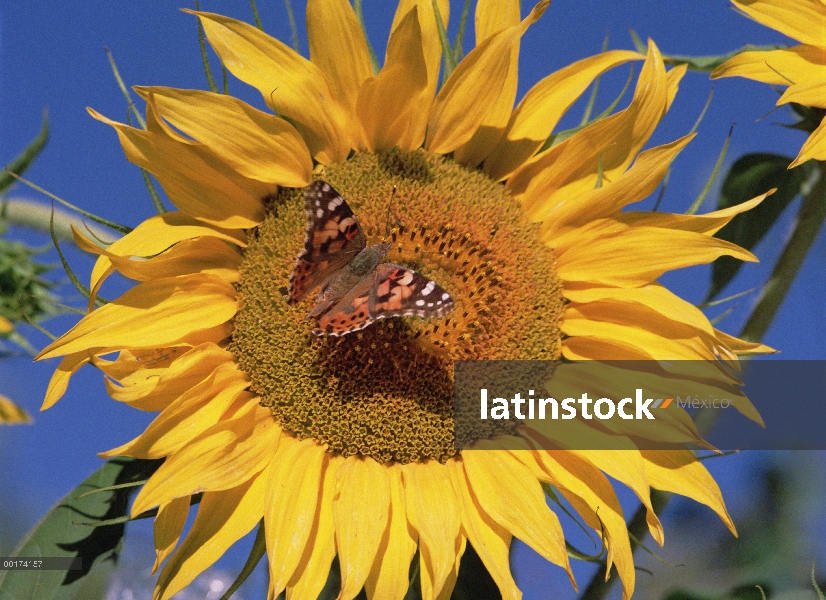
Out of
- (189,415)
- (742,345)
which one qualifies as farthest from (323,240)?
(742,345)

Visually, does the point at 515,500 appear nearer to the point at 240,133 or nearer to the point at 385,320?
the point at 385,320

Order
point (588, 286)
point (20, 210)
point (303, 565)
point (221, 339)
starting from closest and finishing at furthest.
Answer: point (303, 565), point (221, 339), point (588, 286), point (20, 210)

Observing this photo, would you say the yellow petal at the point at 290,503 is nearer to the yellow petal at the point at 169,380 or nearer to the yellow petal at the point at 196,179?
the yellow petal at the point at 169,380

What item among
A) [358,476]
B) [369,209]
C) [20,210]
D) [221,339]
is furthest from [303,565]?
[20,210]

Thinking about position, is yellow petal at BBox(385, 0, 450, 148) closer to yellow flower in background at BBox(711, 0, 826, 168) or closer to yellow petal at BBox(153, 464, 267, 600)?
yellow flower in background at BBox(711, 0, 826, 168)

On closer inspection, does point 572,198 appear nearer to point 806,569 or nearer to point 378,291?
point 378,291

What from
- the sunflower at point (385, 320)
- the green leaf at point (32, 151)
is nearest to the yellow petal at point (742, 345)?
Answer: the sunflower at point (385, 320)
